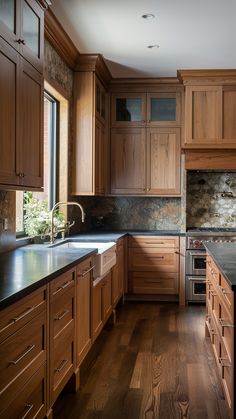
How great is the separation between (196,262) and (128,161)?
5.02 ft

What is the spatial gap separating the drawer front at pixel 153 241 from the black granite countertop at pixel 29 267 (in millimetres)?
2115

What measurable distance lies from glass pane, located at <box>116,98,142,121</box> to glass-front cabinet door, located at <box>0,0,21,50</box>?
3.35 m

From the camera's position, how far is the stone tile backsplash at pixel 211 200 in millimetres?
6113

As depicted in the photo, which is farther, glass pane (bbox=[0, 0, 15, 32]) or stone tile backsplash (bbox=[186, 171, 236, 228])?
stone tile backsplash (bbox=[186, 171, 236, 228])

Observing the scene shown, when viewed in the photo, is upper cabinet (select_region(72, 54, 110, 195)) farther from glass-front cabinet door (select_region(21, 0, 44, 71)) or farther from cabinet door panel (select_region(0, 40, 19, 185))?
cabinet door panel (select_region(0, 40, 19, 185))

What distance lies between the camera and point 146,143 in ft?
19.5

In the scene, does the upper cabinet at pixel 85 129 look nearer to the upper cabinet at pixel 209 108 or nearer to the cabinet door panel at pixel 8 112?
the upper cabinet at pixel 209 108

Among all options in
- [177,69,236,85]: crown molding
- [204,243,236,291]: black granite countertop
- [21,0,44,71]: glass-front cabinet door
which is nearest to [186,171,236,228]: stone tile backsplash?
[177,69,236,85]: crown molding

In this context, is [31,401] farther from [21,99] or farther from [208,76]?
[208,76]

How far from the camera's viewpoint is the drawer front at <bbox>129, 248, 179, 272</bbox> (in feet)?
18.5

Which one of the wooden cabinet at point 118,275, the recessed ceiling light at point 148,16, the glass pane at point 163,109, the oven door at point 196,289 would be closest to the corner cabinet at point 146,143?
the glass pane at point 163,109

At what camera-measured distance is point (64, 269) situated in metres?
2.59

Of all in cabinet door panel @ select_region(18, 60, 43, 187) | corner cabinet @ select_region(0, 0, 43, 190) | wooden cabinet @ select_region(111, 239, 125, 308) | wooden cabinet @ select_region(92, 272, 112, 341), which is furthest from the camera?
wooden cabinet @ select_region(111, 239, 125, 308)

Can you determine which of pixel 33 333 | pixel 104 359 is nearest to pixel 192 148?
pixel 104 359
